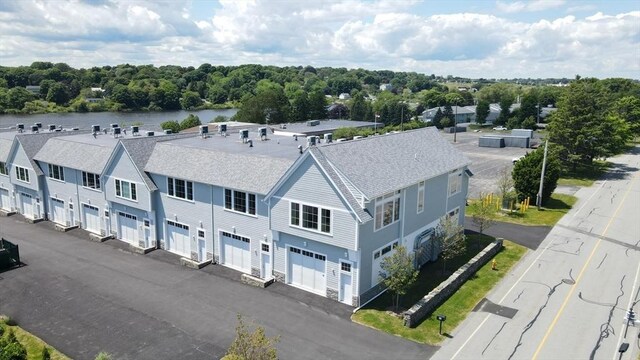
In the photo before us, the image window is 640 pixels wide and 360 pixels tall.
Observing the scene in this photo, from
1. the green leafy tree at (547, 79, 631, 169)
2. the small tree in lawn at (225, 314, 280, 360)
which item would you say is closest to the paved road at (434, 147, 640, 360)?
the small tree in lawn at (225, 314, 280, 360)

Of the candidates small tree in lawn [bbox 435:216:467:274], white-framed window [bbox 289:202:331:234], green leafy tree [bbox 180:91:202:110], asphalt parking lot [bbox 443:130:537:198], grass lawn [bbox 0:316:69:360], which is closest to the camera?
grass lawn [bbox 0:316:69:360]

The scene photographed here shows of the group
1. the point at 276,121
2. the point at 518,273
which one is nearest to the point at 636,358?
the point at 518,273

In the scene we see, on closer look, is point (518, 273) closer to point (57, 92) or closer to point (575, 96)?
point (575, 96)

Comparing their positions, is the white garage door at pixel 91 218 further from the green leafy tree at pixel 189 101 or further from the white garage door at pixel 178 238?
the green leafy tree at pixel 189 101

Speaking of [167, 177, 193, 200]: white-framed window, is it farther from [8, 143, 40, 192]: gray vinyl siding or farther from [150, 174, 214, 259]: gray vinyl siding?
[8, 143, 40, 192]: gray vinyl siding

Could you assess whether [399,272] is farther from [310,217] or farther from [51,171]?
[51,171]

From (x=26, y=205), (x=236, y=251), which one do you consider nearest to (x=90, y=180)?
(x=26, y=205)
